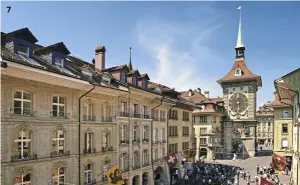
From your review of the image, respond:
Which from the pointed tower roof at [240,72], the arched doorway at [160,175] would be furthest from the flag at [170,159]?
the pointed tower roof at [240,72]

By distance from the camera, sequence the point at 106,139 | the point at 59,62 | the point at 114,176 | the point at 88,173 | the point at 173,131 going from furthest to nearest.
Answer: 1. the point at 173,131
2. the point at 106,139
3. the point at 88,173
4. the point at 114,176
5. the point at 59,62

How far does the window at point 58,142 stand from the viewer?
2045cm

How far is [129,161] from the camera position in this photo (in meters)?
29.7

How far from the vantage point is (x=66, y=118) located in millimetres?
21375

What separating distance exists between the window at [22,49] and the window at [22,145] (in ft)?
17.8

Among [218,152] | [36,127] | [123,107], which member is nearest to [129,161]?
[123,107]

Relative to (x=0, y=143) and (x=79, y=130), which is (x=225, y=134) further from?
(x=0, y=143)

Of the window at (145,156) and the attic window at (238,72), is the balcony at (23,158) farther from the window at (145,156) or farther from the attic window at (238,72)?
the attic window at (238,72)

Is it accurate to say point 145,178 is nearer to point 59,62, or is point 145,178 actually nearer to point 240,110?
point 59,62

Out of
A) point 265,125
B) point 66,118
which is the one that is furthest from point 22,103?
point 265,125

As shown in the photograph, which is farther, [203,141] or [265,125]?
[265,125]

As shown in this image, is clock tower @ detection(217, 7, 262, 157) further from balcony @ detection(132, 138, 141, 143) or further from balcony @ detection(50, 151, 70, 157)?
balcony @ detection(50, 151, 70, 157)

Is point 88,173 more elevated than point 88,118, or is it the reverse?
point 88,118

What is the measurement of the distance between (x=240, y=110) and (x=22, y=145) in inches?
2509
